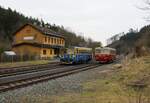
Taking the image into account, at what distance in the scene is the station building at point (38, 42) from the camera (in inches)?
2579

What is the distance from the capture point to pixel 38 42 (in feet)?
228

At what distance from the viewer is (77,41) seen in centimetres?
11494

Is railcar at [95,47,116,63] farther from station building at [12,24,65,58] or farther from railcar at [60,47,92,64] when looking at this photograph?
station building at [12,24,65,58]

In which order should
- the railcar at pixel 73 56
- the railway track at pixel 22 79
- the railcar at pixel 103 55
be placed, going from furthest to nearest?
the railcar at pixel 103 55 → the railcar at pixel 73 56 → the railway track at pixel 22 79

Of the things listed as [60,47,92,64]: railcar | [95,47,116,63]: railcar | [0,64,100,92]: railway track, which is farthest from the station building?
[0,64,100,92]: railway track

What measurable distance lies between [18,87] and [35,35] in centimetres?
5661

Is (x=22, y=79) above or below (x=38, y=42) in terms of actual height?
below

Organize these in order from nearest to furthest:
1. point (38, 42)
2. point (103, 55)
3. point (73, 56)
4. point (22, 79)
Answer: point (22, 79) → point (73, 56) → point (103, 55) → point (38, 42)

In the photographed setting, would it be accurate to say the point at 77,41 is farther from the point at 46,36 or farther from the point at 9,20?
the point at 46,36

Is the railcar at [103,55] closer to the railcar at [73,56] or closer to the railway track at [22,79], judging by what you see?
the railcar at [73,56]

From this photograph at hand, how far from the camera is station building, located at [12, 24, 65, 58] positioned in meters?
65.5

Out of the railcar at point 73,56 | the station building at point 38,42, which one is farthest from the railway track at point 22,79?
the station building at point 38,42

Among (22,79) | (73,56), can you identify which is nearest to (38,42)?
(73,56)

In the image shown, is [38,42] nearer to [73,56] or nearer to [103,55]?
[103,55]
